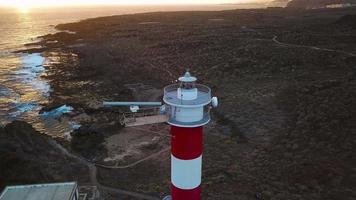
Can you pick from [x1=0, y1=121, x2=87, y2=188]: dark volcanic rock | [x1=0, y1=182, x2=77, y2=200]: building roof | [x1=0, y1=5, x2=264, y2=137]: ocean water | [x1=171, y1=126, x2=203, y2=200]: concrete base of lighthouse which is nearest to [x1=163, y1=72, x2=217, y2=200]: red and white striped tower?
[x1=171, y1=126, x2=203, y2=200]: concrete base of lighthouse

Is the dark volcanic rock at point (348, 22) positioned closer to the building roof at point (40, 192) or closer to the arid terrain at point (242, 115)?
the arid terrain at point (242, 115)

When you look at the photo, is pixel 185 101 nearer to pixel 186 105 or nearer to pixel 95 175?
pixel 186 105

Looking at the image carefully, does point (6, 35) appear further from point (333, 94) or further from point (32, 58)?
point (333, 94)

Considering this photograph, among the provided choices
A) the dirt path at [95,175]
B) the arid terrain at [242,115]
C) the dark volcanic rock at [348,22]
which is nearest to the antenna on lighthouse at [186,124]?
the arid terrain at [242,115]

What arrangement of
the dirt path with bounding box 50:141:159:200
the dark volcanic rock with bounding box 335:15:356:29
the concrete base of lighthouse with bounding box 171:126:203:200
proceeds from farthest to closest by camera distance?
the dark volcanic rock with bounding box 335:15:356:29 < the dirt path with bounding box 50:141:159:200 < the concrete base of lighthouse with bounding box 171:126:203:200

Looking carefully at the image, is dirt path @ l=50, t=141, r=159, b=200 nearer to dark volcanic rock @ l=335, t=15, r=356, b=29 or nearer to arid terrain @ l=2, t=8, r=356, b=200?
arid terrain @ l=2, t=8, r=356, b=200

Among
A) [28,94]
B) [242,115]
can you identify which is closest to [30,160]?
[242,115]
